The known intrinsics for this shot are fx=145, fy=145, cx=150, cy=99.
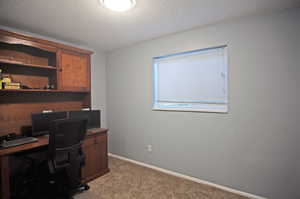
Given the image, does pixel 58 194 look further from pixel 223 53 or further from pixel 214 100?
pixel 223 53

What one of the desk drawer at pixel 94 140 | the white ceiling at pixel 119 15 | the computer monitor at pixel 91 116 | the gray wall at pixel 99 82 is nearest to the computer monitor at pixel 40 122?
the computer monitor at pixel 91 116

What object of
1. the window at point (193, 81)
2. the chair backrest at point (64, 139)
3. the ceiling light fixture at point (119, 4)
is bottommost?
the chair backrest at point (64, 139)

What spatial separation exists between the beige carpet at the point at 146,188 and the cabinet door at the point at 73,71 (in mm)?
1661

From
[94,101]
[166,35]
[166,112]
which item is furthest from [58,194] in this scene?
[166,35]

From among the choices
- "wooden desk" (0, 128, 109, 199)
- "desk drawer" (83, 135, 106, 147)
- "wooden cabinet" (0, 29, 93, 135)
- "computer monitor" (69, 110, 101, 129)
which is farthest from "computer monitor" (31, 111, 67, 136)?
"desk drawer" (83, 135, 106, 147)

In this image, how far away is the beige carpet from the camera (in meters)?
2.02

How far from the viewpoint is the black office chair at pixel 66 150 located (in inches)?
66.4

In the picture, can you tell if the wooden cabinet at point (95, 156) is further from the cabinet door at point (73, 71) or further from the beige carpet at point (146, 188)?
the cabinet door at point (73, 71)

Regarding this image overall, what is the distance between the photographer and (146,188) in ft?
7.20

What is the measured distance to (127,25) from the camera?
7.22 ft

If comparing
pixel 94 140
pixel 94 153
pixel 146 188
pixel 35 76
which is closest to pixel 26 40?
pixel 35 76

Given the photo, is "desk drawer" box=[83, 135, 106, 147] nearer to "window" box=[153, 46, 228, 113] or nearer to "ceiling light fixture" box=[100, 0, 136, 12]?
"window" box=[153, 46, 228, 113]

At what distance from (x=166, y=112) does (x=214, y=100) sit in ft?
2.72

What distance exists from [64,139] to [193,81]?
2.04 meters
